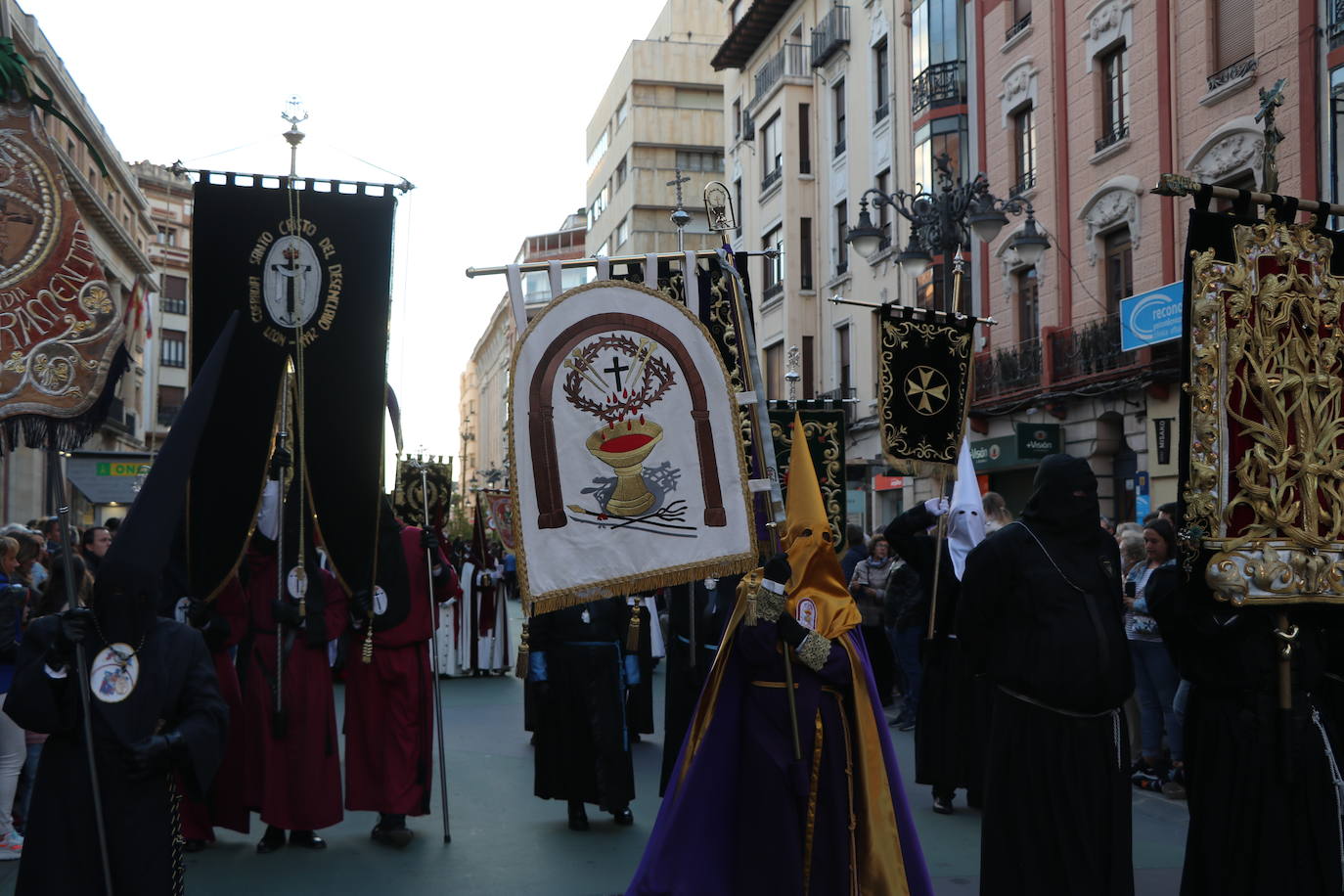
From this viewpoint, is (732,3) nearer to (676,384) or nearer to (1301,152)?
(1301,152)

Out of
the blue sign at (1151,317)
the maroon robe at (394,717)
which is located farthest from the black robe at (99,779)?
the blue sign at (1151,317)

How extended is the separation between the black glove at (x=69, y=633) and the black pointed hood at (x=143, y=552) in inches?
2.1

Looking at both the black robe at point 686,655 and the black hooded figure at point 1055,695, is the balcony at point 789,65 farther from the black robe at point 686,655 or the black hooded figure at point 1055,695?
the black hooded figure at point 1055,695

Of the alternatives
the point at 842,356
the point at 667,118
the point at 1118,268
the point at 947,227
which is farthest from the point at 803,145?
the point at 947,227

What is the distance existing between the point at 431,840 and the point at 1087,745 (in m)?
4.10

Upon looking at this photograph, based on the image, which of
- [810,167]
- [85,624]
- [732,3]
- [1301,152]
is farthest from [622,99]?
[85,624]

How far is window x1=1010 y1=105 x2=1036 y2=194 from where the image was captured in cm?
2461

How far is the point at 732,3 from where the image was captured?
41625mm

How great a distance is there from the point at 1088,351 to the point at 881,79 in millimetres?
11602

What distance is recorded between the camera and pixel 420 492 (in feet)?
45.0

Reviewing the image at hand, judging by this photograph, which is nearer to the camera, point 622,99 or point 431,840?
point 431,840

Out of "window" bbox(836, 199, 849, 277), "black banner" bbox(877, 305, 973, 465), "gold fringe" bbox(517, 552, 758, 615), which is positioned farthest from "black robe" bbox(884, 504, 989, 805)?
"window" bbox(836, 199, 849, 277)

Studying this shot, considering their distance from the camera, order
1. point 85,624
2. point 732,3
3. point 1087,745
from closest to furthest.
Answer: point 85,624, point 1087,745, point 732,3

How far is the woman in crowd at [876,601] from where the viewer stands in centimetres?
1242
